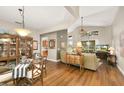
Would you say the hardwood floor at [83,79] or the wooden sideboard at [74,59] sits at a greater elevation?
the wooden sideboard at [74,59]

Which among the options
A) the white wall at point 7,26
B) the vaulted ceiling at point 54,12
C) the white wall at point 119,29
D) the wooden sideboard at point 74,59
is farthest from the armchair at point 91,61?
the white wall at point 7,26

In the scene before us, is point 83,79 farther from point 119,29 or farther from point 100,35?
point 100,35

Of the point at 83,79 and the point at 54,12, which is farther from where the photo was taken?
the point at 54,12

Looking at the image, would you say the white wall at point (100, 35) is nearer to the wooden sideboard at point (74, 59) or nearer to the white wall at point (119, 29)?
the white wall at point (119, 29)

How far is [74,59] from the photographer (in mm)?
4590

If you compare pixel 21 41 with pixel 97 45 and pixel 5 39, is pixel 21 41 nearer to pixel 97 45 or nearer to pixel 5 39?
pixel 5 39

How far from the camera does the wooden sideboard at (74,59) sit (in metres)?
4.29

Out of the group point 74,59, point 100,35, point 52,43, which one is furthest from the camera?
point 52,43

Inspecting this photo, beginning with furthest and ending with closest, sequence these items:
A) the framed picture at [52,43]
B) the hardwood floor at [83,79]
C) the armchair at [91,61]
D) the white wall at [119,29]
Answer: the framed picture at [52,43], the armchair at [91,61], the white wall at [119,29], the hardwood floor at [83,79]

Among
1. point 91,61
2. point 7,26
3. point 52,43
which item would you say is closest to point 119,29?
point 91,61

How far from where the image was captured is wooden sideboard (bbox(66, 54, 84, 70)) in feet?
14.1

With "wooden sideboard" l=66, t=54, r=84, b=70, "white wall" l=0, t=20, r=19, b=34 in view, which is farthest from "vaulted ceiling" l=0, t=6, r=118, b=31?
"wooden sideboard" l=66, t=54, r=84, b=70
